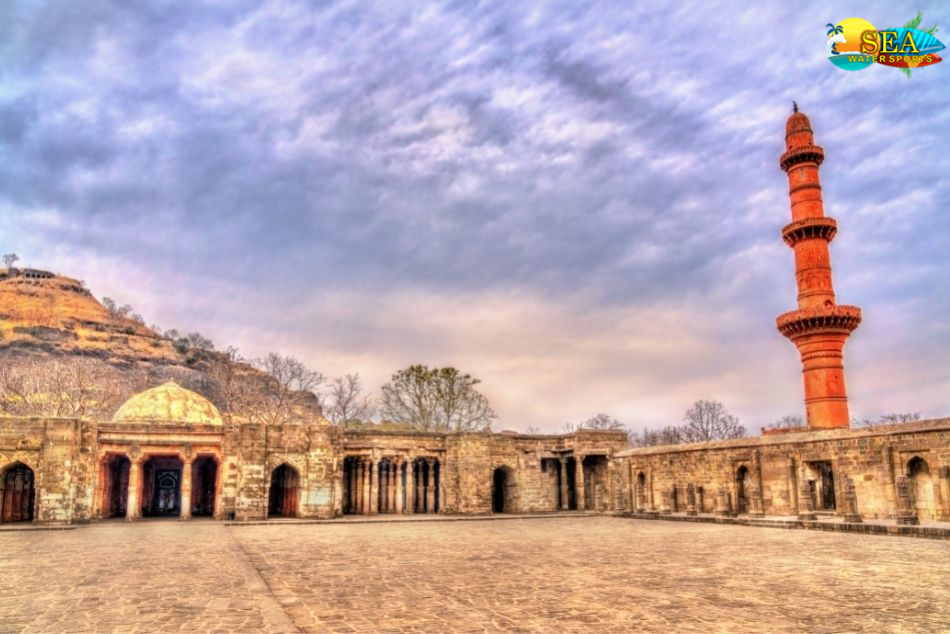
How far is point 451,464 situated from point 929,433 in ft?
67.2

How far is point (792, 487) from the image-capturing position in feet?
81.1

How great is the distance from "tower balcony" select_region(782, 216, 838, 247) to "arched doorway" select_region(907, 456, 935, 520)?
50.7ft

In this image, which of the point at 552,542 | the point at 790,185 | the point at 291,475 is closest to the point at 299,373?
the point at 291,475

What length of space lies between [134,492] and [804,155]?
3442cm

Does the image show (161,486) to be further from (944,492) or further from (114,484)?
(944,492)

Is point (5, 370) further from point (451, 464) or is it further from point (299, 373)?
point (451, 464)

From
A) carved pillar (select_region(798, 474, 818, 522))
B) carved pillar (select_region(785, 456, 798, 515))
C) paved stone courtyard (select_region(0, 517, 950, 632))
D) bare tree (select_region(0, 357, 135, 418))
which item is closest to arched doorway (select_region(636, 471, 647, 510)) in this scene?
carved pillar (select_region(785, 456, 798, 515))

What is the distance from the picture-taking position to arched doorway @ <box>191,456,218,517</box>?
33906mm

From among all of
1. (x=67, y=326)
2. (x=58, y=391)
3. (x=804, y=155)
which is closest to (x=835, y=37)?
(x=804, y=155)

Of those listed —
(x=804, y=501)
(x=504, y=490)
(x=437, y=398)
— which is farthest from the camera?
(x=437, y=398)

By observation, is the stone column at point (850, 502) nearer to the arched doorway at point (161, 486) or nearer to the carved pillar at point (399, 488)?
the carved pillar at point (399, 488)

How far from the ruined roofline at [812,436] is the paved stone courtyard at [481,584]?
163 inches

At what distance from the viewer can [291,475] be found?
3250cm

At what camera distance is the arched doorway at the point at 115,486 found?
98.3ft
